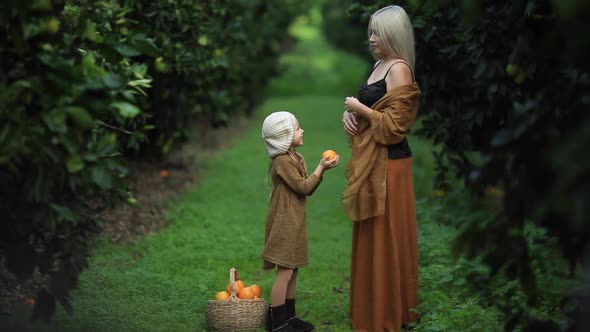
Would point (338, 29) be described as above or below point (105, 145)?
above

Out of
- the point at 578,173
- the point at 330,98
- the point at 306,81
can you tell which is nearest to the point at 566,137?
the point at 578,173

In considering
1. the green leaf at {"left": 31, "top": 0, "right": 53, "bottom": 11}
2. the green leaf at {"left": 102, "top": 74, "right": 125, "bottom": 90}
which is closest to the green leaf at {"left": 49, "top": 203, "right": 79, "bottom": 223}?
the green leaf at {"left": 102, "top": 74, "right": 125, "bottom": 90}

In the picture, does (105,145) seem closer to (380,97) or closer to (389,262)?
(380,97)

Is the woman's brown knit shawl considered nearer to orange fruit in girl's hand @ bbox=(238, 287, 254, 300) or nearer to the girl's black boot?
the girl's black boot

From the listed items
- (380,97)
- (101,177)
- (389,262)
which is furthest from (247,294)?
(101,177)

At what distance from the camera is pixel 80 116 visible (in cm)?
415

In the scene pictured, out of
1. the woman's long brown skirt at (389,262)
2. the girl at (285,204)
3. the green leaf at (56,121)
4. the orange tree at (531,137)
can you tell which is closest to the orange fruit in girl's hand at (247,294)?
the girl at (285,204)

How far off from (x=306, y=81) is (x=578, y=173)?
86.5 feet

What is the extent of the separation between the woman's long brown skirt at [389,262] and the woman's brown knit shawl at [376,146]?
0.28ft

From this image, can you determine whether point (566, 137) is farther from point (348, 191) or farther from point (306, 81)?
point (306, 81)

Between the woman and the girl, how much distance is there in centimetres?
26

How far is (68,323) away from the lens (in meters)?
5.68

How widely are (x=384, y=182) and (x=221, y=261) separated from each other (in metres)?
2.64

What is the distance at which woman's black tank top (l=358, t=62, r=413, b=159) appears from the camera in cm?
575
